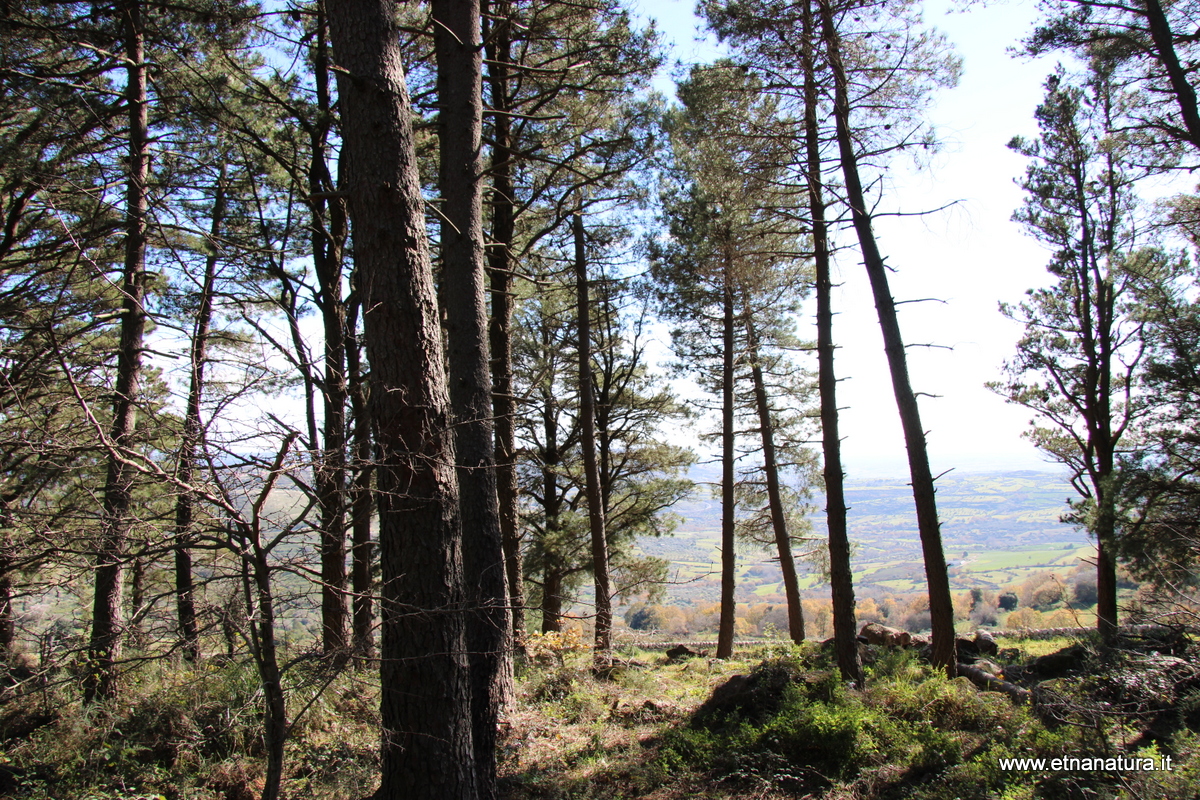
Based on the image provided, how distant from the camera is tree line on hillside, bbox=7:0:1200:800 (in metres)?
2.70

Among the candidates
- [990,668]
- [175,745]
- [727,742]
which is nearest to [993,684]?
[990,668]

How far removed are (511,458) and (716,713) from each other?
407 centimetres

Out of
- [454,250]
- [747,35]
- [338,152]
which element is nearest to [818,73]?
[747,35]

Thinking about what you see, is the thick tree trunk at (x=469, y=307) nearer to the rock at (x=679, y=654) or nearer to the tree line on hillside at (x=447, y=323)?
the tree line on hillside at (x=447, y=323)

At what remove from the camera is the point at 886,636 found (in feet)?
31.7

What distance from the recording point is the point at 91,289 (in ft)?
26.9

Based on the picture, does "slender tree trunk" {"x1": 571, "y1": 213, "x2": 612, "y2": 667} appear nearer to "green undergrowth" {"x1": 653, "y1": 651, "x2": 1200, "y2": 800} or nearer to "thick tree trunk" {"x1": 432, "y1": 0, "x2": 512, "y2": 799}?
"green undergrowth" {"x1": 653, "y1": 651, "x2": 1200, "y2": 800}

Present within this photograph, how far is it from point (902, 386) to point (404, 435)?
5552mm

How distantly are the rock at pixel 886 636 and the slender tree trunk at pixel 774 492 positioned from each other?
70.9 inches

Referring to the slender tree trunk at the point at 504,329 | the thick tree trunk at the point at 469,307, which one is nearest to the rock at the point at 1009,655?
the slender tree trunk at the point at 504,329

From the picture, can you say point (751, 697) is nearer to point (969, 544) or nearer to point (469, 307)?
point (469, 307)

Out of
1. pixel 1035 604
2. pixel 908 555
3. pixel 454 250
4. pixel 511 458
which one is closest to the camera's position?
pixel 454 250

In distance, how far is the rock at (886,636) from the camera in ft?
30.6

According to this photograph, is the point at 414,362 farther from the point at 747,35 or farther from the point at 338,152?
the point at 747,35
